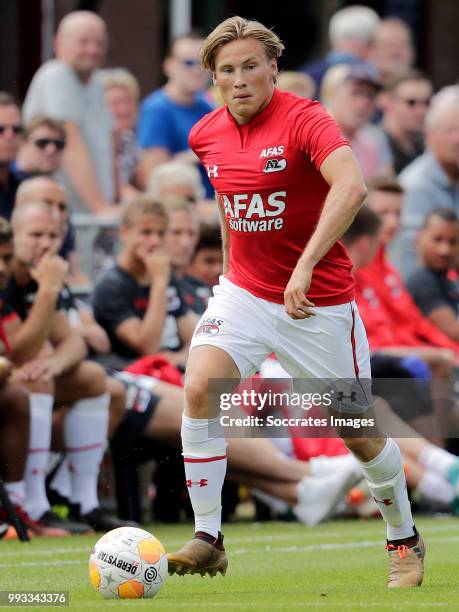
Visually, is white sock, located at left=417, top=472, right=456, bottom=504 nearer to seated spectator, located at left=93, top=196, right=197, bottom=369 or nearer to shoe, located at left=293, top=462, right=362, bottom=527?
shoe, located at left=293, top=462, right=362, bottom=527

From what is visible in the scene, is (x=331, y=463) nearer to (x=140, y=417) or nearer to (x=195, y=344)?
(x=140, y=417)

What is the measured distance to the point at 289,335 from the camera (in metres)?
7.23

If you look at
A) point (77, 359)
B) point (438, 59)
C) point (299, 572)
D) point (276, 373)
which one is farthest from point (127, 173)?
point (438, 59)

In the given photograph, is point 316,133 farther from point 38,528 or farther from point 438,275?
point 438,275

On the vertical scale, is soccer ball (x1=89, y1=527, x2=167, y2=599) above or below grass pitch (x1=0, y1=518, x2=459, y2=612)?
above

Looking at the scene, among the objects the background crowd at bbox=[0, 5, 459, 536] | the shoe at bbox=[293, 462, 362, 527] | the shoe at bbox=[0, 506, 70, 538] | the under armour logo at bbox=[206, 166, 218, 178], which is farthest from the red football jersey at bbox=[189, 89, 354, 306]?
the shoe at bbox=[293, 462, 362, 527]

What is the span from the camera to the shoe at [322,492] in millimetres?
10430

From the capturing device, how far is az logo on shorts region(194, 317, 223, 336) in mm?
7133

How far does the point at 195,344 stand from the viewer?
7.14 metres

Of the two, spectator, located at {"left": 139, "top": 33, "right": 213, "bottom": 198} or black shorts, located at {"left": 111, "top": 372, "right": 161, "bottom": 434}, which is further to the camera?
spectator, located at {"left": 139, "top": 33, "right": 213, "bottom": 198}

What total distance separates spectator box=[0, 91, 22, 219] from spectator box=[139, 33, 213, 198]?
228 centimetres

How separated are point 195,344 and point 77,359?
3.10 m

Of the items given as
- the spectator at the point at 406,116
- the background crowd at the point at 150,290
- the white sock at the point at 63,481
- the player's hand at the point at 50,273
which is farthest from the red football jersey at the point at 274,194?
the spectator at the point at 406,116

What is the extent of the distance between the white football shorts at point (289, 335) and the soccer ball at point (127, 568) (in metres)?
0.93
